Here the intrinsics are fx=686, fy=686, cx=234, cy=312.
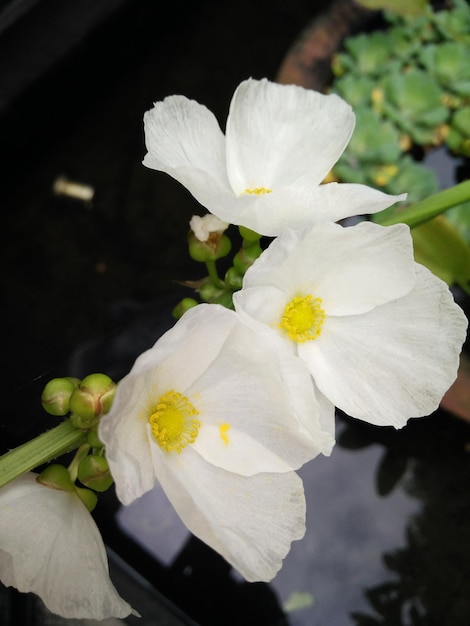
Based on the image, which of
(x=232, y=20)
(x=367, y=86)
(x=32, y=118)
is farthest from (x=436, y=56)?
(x=32, y=118)

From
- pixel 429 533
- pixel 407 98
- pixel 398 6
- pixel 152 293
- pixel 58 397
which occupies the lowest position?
pixel 429 533

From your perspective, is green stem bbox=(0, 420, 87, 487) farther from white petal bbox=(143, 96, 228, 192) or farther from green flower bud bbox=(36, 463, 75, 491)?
white petal bbox=(143, 96, 228, 192)

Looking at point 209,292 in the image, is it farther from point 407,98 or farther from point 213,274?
point 407,98

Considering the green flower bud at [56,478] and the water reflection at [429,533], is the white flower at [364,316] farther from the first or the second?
the water reflection at [429,533]

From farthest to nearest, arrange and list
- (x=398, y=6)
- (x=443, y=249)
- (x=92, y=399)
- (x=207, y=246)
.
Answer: (x=398, y=6) < (x=443, y=249) < (x=207, y=246) < (x=92, y=399)

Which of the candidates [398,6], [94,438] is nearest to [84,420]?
[94,438]

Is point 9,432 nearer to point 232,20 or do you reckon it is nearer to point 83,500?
point 83,500

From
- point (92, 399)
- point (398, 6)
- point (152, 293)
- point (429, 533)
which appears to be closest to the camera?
point (92, 399)
